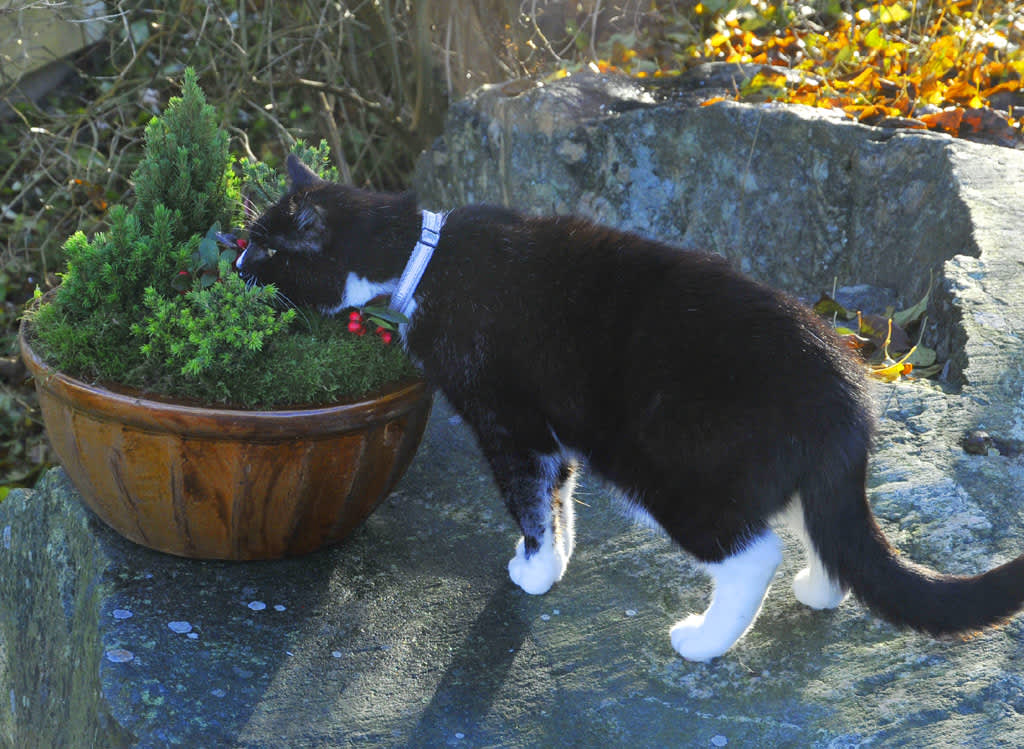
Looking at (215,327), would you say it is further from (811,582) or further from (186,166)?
(811,582)

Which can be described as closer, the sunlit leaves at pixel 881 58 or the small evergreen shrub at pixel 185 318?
the small evergreen shrub at pixel 185 318

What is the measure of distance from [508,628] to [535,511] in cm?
30

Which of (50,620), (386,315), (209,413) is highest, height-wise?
(386,315)

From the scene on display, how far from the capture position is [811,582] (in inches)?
94.4

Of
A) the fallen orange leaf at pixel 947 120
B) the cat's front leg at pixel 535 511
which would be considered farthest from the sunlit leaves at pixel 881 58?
the cat's front leg at pixel 535 511

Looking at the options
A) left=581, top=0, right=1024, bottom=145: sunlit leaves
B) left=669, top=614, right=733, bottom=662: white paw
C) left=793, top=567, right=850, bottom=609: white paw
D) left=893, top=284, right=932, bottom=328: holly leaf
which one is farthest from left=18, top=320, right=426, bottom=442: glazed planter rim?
left=581, top=0, right=1024, bottom=145: sunlit leaves

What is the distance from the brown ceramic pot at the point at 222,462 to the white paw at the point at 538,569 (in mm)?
424

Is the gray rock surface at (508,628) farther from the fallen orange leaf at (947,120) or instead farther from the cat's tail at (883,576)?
the fallen orange leaf at (947,120)

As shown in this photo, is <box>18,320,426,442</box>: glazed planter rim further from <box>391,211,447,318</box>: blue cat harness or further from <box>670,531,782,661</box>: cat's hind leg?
<box>670,531,782,661</box>: cat's hind leg

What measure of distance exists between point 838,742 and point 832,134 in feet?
8.99

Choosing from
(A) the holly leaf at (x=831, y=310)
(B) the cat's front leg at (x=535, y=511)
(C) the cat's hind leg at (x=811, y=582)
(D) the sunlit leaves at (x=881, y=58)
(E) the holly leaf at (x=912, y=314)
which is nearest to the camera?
(C) the cat's hind leg at (x=811, y=582)

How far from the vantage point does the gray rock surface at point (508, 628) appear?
2125 millimetres

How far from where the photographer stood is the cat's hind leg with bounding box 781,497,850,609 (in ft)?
7.30

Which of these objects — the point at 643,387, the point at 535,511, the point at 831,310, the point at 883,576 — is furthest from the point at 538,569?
the point at 831,310
